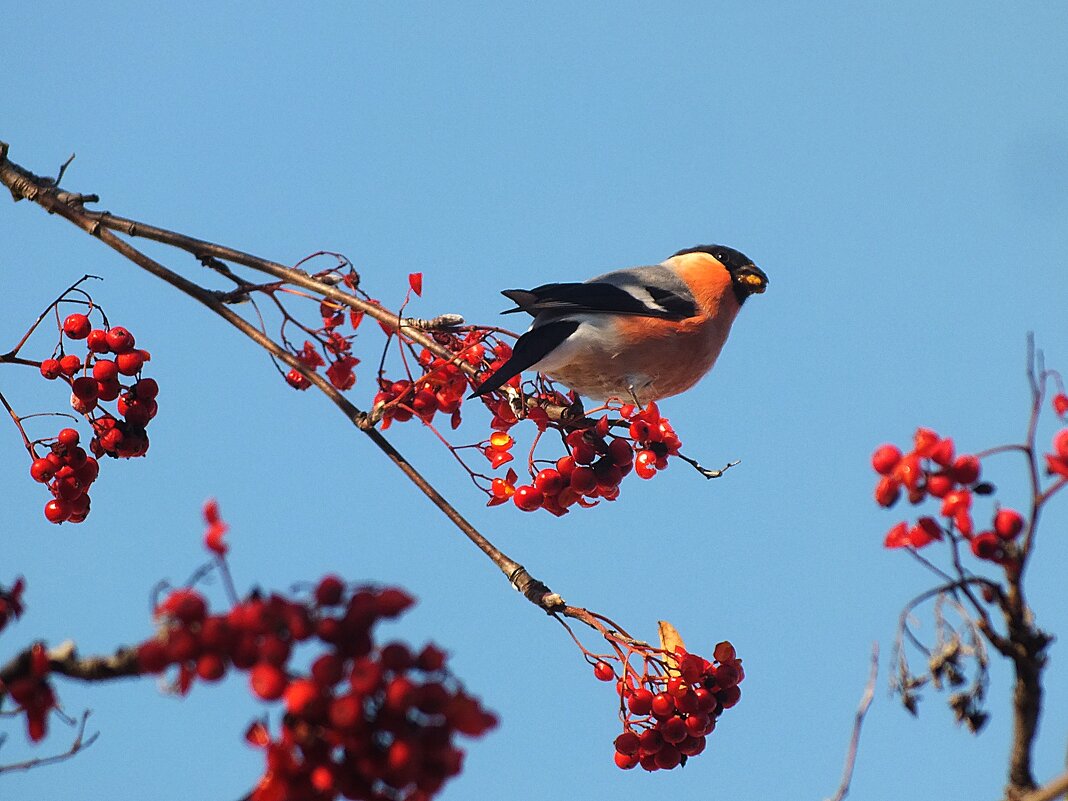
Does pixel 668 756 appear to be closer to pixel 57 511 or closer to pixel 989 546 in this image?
pixel 989 546

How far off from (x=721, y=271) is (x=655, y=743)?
3.22 meters

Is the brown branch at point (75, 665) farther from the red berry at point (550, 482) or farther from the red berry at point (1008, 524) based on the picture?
the red berry at point (550, 482)

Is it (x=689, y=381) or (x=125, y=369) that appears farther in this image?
(x=689, y=381)

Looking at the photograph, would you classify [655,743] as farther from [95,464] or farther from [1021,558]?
[95,464]

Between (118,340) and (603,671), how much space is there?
1.74m

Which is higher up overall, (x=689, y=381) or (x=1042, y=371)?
(x=689, y=381)

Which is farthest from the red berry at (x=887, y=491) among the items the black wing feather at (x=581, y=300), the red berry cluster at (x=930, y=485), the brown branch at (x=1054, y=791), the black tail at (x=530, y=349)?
the black wing feather at (x=581, y=300)

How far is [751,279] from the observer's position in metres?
5.84

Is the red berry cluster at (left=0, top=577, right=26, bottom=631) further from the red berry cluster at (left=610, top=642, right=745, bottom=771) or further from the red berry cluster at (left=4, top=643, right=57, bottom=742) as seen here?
the red berry cluster at (left=610, top=642, right=745, bottom=771)

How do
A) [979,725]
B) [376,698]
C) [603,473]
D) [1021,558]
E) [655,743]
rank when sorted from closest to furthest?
[376,698], [1021,558], [979,725], [655,743], [603,473]

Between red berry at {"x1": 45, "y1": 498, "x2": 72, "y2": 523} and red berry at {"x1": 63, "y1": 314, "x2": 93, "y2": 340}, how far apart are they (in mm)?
500

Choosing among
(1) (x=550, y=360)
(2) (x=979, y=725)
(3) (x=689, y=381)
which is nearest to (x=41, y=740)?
(2) (x=979, y=725)

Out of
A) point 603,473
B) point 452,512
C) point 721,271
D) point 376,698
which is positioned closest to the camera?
point 376,698

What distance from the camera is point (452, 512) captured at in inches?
110
